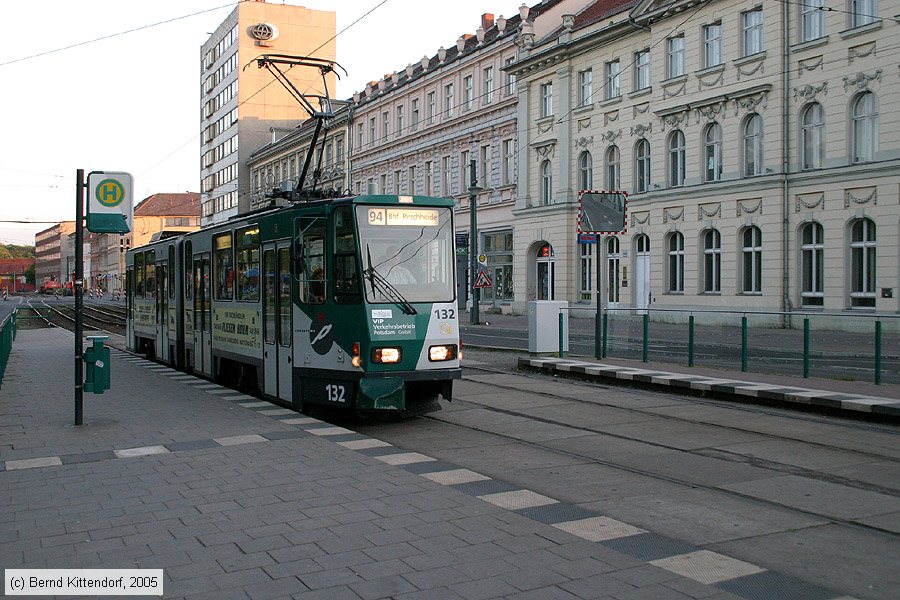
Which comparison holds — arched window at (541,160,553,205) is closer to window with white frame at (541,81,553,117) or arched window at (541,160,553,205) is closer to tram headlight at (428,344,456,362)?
window with white frame at (541,81,553,117)

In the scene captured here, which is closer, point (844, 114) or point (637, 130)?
point (844, 114)

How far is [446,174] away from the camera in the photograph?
53938mm

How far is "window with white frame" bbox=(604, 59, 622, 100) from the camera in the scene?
134 ft

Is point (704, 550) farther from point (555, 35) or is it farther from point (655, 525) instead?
point (555, 35)

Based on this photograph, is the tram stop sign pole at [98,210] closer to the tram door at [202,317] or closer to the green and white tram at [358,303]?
the green and white tram at [358,303]

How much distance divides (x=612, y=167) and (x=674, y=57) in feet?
18.9

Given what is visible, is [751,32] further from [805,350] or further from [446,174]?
[446,174]

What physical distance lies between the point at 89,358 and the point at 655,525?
8.00 metres

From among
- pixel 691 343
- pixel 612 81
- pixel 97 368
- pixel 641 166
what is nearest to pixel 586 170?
pixel 641 166

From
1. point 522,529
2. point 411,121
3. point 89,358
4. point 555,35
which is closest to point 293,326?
point 89,358

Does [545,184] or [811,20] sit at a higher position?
[811,20]

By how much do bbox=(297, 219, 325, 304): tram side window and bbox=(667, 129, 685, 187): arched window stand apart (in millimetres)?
28169

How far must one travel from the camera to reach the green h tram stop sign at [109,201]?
442 inches

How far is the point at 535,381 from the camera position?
57.2 feet
